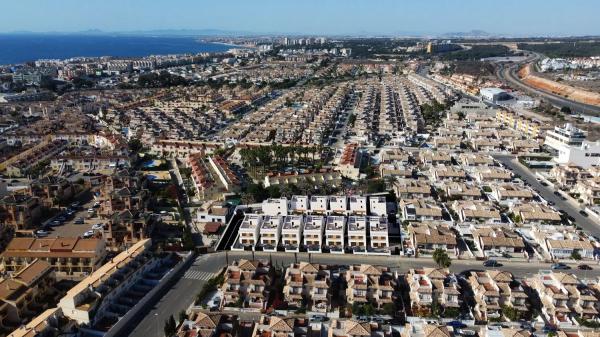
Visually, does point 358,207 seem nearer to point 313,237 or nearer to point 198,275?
point 313,237

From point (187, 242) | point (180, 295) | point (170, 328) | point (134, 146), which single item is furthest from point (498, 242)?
point (134, 146)

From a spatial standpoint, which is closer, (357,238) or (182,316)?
(182,316)

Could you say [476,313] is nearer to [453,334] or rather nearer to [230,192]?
[453,334]

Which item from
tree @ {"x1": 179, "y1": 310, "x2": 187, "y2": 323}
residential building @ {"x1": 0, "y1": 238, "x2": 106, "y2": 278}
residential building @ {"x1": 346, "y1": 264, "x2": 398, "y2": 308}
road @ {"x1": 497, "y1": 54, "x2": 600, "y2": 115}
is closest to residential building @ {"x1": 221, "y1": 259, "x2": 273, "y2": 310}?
tree @ {"x1": 179, "y1": 310, "x2": 187, "y2": 323}

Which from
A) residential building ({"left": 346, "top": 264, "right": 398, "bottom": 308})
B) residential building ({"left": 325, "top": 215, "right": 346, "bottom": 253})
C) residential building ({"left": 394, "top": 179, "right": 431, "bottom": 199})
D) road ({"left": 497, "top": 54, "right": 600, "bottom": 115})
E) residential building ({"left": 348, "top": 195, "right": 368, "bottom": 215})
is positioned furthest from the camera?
road ({"left": 497, "top": 54, "right": 600, "bottom": 115})

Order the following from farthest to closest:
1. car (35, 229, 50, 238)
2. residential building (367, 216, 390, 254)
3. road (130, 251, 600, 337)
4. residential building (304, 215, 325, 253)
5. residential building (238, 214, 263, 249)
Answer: car (35, 229, 50, 238) < residential building (238, 214, 263, 249) < residential building (304, 215, 325, 253) < residential building (367, 216, 390, 254) < road (130, 251, 600, 337)

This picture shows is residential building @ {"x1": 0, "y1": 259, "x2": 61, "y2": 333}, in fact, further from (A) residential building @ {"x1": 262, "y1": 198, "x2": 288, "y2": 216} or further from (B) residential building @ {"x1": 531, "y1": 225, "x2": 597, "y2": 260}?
(B) residential building @ {"x1": 531, "y1": 225, "x2": 597, "y2": 260}

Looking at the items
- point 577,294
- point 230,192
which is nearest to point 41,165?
point 230,192

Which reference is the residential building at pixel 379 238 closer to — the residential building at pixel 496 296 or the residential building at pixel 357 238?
the residential building at pixel 357 238
